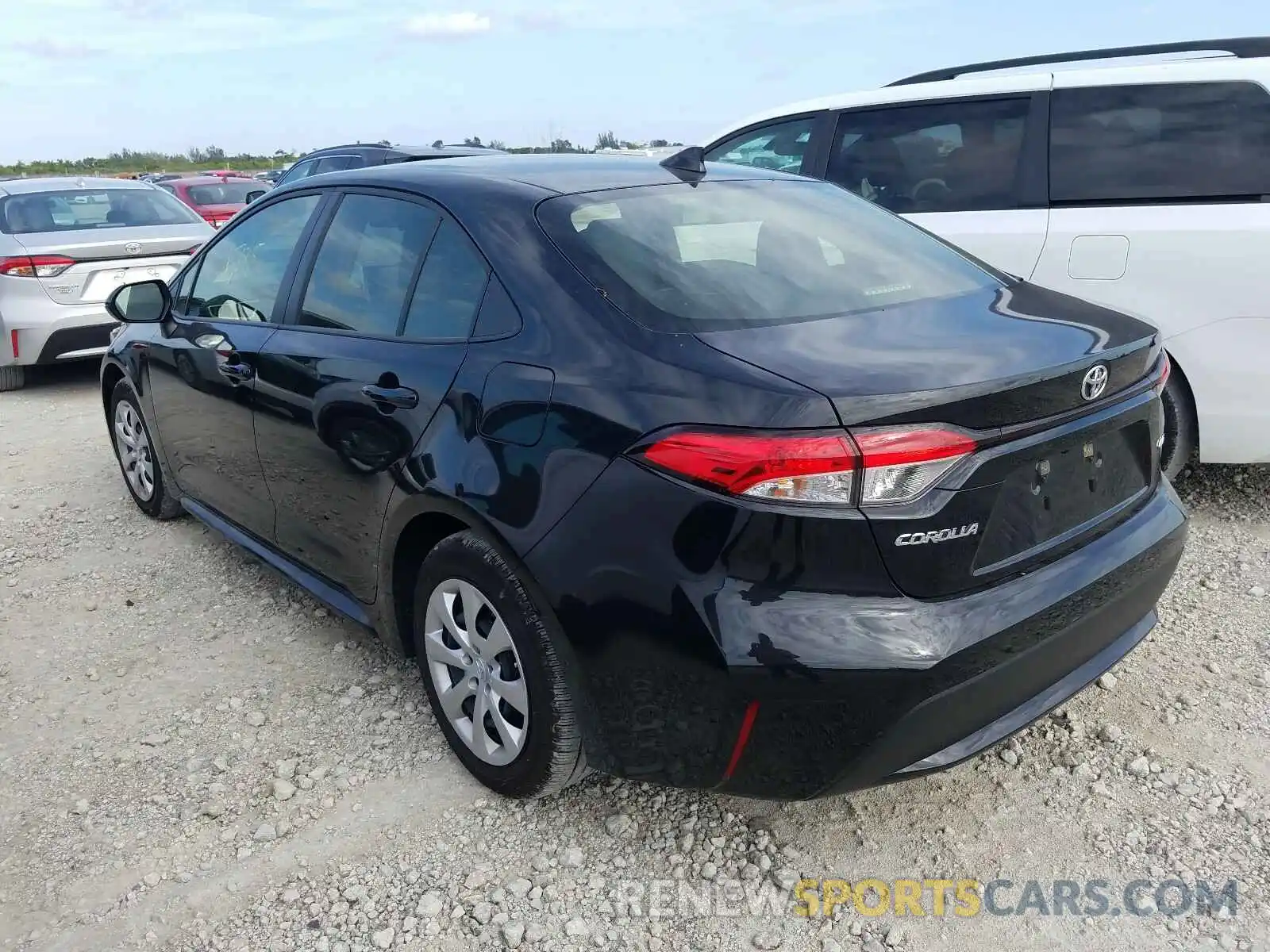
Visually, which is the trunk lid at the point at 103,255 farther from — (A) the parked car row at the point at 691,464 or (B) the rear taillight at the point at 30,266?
(A) the parked car row at the point at 691,464

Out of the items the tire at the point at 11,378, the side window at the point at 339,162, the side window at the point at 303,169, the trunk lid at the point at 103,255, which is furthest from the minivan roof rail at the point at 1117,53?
the side window at the point at 303,169

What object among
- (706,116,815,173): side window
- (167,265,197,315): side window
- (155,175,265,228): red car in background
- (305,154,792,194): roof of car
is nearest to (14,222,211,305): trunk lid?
(167,265,197,315): side window

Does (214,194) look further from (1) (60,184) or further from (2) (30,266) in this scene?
(2) (30,266)

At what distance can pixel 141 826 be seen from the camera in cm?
262

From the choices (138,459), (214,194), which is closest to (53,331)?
(138,459)

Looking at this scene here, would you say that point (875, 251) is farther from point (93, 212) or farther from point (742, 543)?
point (93, 212)

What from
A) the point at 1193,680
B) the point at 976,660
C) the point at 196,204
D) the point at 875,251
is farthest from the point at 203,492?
the point at 196,204

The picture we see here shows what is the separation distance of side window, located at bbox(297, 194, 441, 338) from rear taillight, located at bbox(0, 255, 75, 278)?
495 centimetres

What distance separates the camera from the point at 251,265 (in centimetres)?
362

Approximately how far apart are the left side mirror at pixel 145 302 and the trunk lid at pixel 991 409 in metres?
2.80

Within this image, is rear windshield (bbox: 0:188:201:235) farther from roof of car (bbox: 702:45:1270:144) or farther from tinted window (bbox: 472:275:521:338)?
tinted window (bbox: 472:275:521:338)

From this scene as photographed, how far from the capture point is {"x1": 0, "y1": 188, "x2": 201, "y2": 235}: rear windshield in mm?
7535

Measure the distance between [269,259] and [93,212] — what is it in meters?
5.38

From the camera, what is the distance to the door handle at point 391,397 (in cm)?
261
